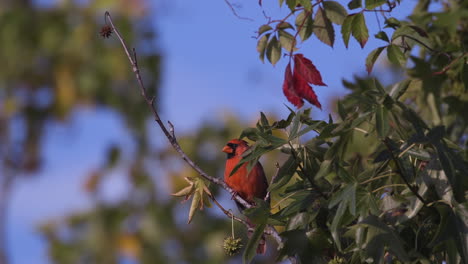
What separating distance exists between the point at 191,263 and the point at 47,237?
2.67 metres

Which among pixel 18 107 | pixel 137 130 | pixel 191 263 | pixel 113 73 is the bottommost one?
pixel 191 263

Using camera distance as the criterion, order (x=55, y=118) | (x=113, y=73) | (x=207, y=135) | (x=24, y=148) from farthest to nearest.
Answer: (x=24, y=148), (x=55, y=118), (x=113, y=73), (x=207, y=135)

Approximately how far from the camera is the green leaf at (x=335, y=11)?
2787 mm

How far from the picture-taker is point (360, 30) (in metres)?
2.67

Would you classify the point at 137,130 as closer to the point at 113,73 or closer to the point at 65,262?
the point at 113,73

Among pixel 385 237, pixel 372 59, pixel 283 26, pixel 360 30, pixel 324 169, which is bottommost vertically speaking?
pixel 385 237

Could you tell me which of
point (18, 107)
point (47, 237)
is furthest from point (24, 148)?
point (47, 237)

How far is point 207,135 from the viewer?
10.1 meters

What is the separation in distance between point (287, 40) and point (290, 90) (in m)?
0.29

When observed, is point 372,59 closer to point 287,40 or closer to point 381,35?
point 381,35

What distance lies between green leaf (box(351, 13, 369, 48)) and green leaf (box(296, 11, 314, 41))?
10.1 inches

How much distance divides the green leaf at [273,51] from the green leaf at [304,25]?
0.12 meters

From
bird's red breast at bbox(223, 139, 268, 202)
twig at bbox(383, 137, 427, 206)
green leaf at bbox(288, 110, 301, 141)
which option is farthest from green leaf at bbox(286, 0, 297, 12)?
bird's red breast at bbox(223, 139, 268, 202)

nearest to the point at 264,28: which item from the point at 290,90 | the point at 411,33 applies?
the point at 290,90
